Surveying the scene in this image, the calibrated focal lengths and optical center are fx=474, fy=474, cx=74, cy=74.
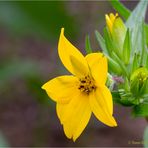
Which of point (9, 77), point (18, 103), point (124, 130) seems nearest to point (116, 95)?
point (9, 77)

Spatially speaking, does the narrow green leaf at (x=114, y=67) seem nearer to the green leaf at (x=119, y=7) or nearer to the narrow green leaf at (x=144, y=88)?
the narrow green leaf at (x=144, y=88)

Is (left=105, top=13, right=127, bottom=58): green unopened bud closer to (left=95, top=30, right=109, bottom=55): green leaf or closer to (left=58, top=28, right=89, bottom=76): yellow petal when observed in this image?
(left=95, top=30, right=109, bottom=55): green leaf

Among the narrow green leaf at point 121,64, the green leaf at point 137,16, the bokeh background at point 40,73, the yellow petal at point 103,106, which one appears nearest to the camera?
the yellow petal at point 103,106

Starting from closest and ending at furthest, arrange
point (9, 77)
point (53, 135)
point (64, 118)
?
point (64, 118) → point (9, 77) → point (53, 135)

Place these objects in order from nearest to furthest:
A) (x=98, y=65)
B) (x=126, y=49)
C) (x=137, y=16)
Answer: (x=98, y=65), (x=126, y=49), (x=137, y=16)

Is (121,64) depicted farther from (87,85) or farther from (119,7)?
(119,7)

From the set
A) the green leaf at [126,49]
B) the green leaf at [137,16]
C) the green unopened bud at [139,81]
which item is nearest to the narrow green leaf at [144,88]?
the green unopened bud at [139,81]

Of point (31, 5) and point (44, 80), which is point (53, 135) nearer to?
point (44, 80)

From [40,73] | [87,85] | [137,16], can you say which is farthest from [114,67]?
[40,73]
